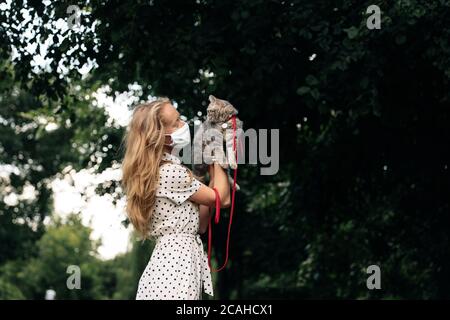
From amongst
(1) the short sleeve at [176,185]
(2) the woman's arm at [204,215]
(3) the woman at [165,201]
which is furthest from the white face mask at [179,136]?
(2) the woman's arm at [204,215]

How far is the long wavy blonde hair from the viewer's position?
217 inches

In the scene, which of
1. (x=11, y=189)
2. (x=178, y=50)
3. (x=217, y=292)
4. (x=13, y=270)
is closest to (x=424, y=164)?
(x=178, y=50)

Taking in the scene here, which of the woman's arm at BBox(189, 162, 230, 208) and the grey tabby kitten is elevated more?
the grey tabby kitten

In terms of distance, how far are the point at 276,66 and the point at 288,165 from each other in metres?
4.71

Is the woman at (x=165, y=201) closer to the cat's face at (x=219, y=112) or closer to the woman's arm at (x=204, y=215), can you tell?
the woman's arm at (x=204, y=215)

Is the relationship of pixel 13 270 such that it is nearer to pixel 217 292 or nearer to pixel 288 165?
pixel 217 292

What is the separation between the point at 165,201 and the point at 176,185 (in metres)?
0.11

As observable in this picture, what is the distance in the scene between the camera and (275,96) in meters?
9.84

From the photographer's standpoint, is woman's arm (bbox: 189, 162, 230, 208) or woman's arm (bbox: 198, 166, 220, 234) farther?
woman's arm (bbox: 198, 166, 220, 234)

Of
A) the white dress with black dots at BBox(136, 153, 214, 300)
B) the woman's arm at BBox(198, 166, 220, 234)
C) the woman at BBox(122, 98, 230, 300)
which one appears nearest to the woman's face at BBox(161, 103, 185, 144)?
the woman at BBox(122, 98, 230, 300)

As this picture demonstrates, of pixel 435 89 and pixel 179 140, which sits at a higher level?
pixel 435 89

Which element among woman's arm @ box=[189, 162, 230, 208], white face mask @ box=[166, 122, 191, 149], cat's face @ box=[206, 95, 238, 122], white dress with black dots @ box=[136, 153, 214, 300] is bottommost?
white dress with black dots @ box=[136, 153, 214, 300]

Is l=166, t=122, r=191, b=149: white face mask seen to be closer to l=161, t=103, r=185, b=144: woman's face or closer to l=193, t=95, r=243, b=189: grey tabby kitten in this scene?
l=161, t=103, r=185, b=144: woman's face

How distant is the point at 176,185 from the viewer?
5.56 m
